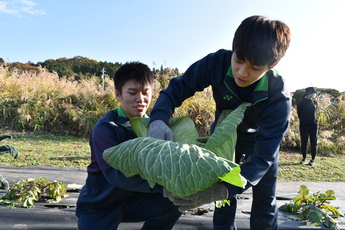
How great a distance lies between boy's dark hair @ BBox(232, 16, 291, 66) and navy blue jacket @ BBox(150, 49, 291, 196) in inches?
10.7

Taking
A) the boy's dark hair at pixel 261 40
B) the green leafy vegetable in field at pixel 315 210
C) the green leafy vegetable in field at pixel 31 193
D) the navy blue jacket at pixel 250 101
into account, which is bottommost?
the green leafy vegetable in field at pixel 31 193

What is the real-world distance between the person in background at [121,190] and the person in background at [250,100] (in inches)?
10.8

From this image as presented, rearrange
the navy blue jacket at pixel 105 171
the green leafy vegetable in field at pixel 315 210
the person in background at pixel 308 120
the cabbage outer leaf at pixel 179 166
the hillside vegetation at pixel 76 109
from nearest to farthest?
1. the cabbage outer leaf at pixel 179 166
2. the navy blue jacket at pixel 105 171
3. the green leafy vegetable in field at pixel 315 210
4. the person in background at pixel 308 120
5. the hillside vegetation at pixel 76 109

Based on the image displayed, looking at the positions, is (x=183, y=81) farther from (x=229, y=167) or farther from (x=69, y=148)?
(x=69, y=148)

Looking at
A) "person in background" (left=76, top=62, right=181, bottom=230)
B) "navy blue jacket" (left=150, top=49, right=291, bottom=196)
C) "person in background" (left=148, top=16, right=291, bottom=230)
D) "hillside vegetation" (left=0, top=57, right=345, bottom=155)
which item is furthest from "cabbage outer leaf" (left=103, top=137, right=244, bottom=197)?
"hillside vegetation" (left=0, top=57, right=345, bottom=155)

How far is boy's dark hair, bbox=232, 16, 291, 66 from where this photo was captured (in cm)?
160

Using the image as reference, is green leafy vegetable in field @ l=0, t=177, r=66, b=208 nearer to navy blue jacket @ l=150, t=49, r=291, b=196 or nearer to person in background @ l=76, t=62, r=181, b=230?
person in background @ l=76, t=62, r=181, b=230

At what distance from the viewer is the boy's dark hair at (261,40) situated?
1604 millimetres

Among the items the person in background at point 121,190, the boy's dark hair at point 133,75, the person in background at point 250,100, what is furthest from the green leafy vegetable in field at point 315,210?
the boy's dark hair at point 133,75

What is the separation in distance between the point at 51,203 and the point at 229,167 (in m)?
2.27

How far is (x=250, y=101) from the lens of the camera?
1.96 meters

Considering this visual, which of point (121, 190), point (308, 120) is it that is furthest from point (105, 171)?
point (308, 120)

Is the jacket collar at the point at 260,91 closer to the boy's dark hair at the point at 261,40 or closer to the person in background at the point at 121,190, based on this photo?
the boy's dark hair at the point at 261,40

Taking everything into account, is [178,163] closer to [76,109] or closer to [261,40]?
[261,40]
